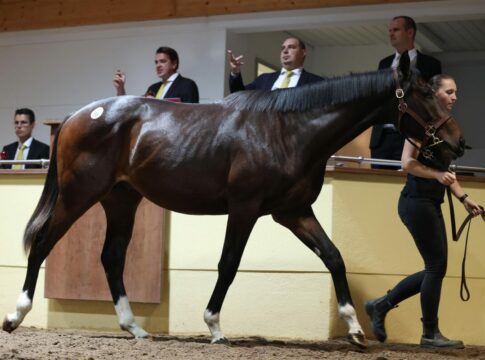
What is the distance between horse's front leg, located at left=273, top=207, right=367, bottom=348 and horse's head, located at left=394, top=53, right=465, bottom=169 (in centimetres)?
76

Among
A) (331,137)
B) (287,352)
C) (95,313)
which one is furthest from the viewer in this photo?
(95,313)

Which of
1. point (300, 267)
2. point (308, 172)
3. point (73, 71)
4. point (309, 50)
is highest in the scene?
point (309, 50)

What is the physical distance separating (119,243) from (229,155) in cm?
106

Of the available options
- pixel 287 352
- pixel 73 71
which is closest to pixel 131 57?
pixel 73 71

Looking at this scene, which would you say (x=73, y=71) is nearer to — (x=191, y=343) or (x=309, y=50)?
(x=309, y=50)

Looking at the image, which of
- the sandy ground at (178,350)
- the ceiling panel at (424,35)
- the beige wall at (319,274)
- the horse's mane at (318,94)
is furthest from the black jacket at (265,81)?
the ceiling panel at (424,35)

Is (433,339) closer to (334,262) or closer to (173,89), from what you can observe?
(334,262)

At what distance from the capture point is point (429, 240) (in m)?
4.90

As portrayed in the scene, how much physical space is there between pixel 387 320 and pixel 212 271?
1.31m

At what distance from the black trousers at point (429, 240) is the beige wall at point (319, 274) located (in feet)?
2.57

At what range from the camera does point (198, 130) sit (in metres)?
4.98

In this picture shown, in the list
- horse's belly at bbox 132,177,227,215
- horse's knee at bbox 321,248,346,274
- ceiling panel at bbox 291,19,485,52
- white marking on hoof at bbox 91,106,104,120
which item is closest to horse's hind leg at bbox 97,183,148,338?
horse's belly at bbox 132,177,227,215

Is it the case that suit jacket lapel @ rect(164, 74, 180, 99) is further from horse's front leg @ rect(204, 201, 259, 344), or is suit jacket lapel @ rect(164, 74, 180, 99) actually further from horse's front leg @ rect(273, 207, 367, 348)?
horse's front leg @ rect(204, 201, 259, 344)

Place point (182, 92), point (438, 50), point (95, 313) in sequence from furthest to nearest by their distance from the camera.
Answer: point (438, 50) < point (182, 92) < point (95, 313)
